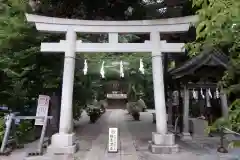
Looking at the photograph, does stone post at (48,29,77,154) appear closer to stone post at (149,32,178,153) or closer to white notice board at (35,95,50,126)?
white notice board at (35,95,50,126)

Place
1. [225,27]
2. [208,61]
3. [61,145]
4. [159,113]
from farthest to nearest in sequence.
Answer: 1. [208,61]
2. [159,113]
3. [61,145]
4. [225,27]

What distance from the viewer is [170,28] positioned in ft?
28.8

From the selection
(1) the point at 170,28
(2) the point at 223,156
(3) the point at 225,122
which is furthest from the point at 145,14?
(3) the point at 225,122

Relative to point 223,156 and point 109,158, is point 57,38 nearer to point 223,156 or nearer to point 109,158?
point 109,158

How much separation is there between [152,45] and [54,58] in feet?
14.5

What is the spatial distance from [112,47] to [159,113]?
2.69 metres

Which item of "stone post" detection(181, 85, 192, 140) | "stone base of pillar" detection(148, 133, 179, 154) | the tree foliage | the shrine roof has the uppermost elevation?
the shrine roof

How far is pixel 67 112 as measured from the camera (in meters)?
8.34

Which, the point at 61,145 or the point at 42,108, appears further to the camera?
the point at 42,108

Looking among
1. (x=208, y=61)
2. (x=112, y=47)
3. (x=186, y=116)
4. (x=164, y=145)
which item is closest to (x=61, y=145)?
(x=164, y=145)

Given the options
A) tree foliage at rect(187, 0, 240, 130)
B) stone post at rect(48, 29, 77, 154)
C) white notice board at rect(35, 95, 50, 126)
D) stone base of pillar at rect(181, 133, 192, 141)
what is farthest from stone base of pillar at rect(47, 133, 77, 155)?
tree foliage at rect(187, 0, 240, 130)

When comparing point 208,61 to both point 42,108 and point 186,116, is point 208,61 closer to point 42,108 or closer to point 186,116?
point 186,116

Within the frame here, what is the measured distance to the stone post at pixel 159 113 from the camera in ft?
26.9

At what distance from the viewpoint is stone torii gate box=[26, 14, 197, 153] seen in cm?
832
